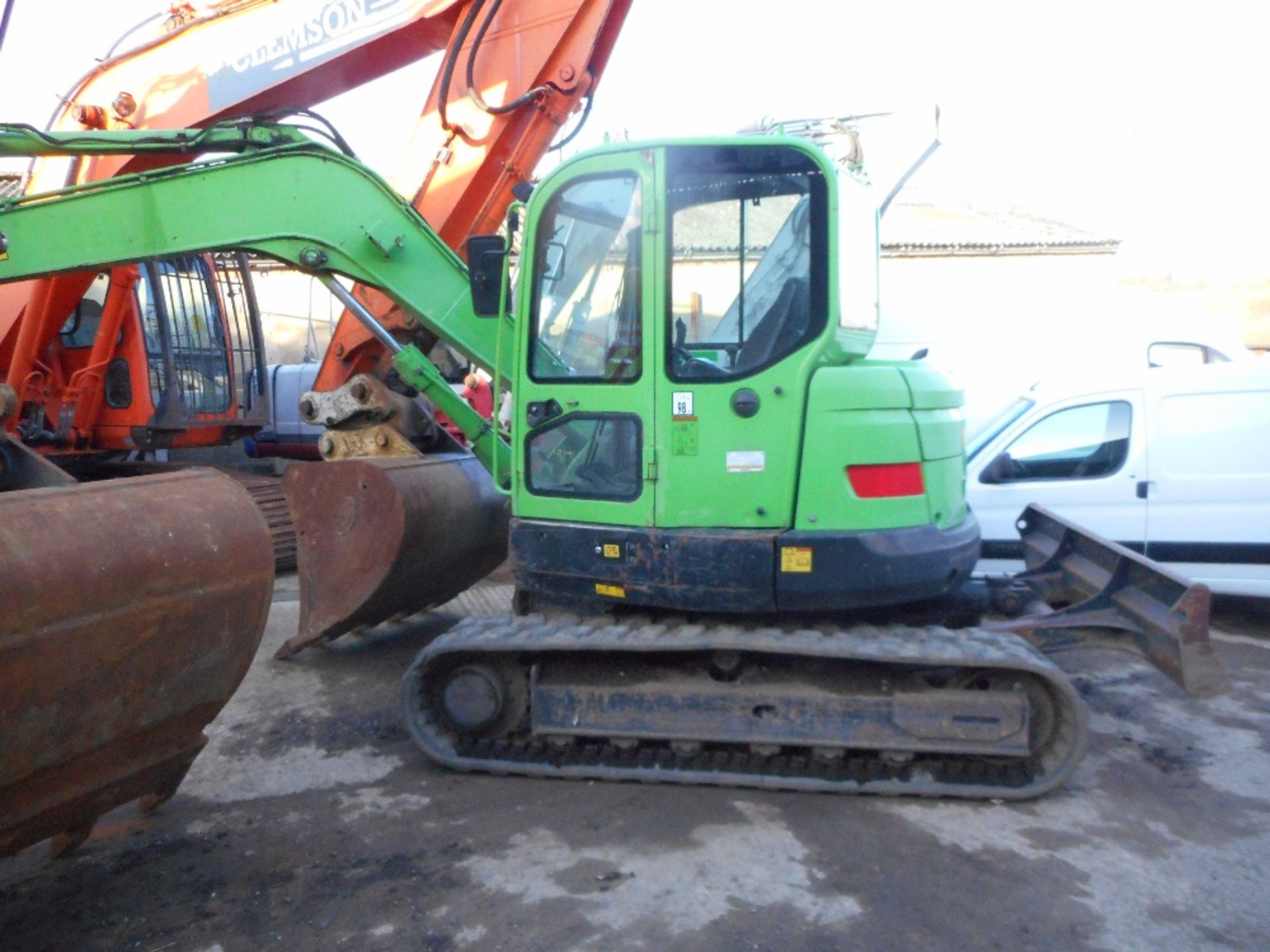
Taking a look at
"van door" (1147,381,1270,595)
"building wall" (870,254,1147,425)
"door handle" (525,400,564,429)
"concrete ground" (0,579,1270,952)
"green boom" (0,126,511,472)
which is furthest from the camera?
"building wall" (870,254,1147,425)

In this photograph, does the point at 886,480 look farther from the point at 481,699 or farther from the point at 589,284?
the point at 481,699

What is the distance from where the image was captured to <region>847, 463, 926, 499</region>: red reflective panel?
12.8 feet

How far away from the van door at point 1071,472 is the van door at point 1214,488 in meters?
0.11

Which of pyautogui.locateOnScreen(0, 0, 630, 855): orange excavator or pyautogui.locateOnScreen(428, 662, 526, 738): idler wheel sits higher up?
pyautogui.locateOnScreen(0, 0, 630, 855): orange excavator

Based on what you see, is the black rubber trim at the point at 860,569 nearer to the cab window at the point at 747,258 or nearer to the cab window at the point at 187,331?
the cab window at the point at 747,258

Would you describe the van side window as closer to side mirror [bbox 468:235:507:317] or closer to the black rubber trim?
the black rubber trim

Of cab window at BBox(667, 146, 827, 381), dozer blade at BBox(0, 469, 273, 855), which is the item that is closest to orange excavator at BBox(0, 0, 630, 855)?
dozer blade at BBox(0, 469, 273, 855)

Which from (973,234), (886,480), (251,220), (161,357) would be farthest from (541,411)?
(973,234)

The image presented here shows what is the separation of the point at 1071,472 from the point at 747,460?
11.4 feet

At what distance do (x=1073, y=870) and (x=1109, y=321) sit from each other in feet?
55.9

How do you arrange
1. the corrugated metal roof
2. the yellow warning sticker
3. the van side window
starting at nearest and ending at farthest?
the yellow warning sticker → the van side window → the corrugated metal roof

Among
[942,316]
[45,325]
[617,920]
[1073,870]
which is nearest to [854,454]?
[1073,870]

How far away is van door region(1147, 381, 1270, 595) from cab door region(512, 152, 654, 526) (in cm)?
391

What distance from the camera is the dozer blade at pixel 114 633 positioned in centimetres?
246
